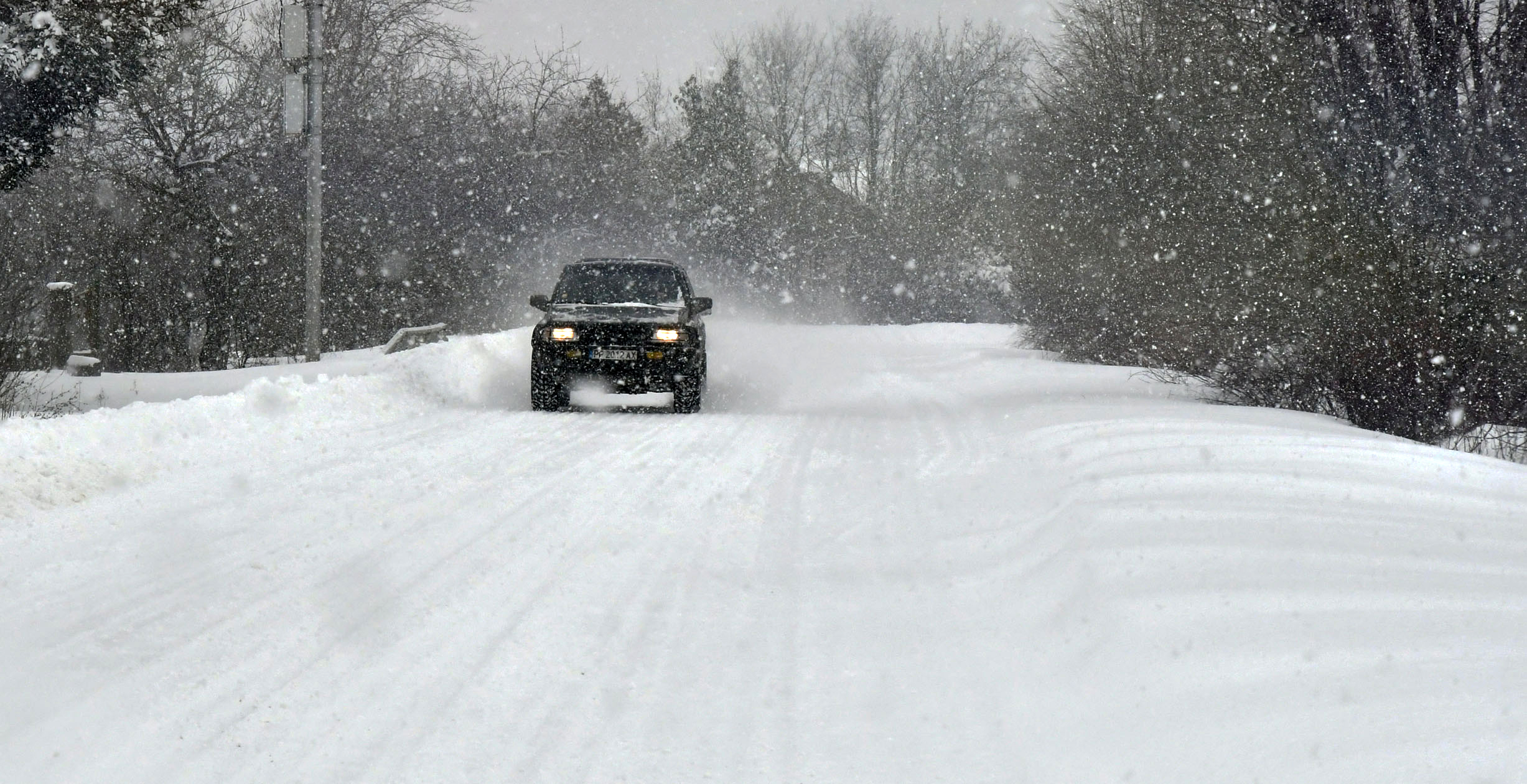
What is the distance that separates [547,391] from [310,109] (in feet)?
26.7

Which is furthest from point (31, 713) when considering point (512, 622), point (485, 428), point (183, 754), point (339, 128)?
point (339, 128)

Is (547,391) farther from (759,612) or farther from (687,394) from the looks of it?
(759,612)

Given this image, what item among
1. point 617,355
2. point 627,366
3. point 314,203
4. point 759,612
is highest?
point 314,203

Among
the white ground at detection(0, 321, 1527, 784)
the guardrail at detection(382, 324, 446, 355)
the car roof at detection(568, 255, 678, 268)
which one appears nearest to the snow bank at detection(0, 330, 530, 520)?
the white ground at detection(0, 321, 1527, 784)

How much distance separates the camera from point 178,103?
2328 centimetres

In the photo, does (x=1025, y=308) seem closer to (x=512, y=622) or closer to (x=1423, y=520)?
(x=1423, y=520)

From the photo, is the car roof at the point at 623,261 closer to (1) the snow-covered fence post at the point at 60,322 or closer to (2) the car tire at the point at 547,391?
(2) the car tire at the point at 547,391

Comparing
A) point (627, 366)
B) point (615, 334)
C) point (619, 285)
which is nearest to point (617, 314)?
point (615, 334)

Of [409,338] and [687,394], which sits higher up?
[409,338]

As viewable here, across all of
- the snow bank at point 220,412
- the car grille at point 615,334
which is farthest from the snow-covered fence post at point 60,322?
the car grille at point 615,334

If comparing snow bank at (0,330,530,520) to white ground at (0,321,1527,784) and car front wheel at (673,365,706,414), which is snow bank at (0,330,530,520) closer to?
white ground at (0,321,1527,784)

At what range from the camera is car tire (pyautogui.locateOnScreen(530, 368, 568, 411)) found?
13.9 meters

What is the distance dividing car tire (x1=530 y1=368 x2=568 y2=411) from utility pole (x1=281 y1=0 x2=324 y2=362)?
5.69m

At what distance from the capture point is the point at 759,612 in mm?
5375
